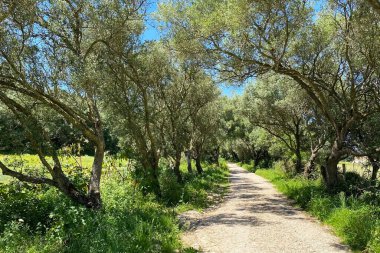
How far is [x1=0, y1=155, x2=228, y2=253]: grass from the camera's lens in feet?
25.2

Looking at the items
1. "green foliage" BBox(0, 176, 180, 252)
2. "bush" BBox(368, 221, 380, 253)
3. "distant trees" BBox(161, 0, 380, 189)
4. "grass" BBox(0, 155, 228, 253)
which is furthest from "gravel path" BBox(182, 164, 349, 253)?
"distant trees" BBox(161, 0, 380, 189)

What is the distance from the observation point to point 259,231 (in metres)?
10.6

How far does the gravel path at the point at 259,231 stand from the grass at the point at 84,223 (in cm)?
87

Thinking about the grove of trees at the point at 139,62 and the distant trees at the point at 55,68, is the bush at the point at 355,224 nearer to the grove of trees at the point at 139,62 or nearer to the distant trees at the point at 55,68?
the grove of trees at the point at 139,62

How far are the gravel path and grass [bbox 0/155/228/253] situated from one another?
0.87m

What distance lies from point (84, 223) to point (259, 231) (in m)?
4.97

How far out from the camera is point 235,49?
12672mm

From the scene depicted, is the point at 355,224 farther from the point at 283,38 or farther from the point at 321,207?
the point at 283,38

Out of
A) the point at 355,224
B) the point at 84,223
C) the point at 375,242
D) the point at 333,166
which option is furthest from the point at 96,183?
the point at 333,166

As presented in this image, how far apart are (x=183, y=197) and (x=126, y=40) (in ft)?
23.6

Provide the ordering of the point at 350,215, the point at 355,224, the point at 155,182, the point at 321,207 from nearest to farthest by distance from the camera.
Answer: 1. the point at 355,224
2. the point at 350,215
3. the point at 321,207
4. the point at 155,182

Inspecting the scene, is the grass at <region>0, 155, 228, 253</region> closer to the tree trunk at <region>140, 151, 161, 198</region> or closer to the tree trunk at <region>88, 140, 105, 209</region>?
the tree trunk at <region>88, 140, 105, 209</region>

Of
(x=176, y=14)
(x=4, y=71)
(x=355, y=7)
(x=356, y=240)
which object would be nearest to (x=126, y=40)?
(x=176, y=14)

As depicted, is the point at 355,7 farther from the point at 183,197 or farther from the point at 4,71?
the point at 4,71
